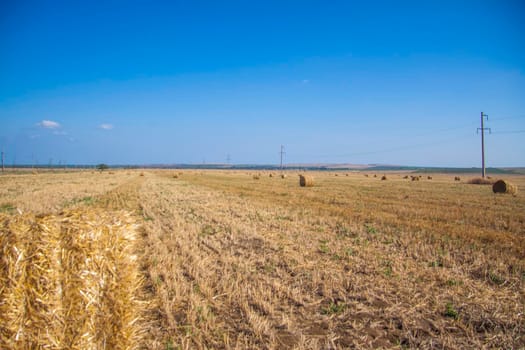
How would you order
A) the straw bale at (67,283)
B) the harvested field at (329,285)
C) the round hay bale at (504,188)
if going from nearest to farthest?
the straw bale at (67,283)
the harvested field at (329,285)
the round hay bale at (504,188)

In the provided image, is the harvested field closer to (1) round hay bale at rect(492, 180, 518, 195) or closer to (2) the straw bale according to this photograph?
(2) the straw bale

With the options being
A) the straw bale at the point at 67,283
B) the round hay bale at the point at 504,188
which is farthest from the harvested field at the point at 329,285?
the round hay bale at the point at 504,188

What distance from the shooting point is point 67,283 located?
3.41m

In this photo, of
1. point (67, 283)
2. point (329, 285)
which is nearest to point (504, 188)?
point (329, 285)

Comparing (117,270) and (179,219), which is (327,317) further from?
(179,219)

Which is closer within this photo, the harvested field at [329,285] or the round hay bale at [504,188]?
the harvested field at [329,285]

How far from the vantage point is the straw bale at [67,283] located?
322 centimetres

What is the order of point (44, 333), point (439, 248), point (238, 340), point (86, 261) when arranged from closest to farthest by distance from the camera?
point (44, 333)
point (86, 261)
point (238, 340)
point (439, 248)

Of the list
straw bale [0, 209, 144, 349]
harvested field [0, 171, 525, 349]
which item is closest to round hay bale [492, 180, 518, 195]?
harvested field [0, 171, 525, 349]

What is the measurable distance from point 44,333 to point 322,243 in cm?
696

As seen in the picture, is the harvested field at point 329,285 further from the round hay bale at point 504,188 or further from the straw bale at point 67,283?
the round hay bale at point 504,188

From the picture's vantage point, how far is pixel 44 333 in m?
3.27

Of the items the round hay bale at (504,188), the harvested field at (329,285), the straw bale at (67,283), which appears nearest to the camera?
the straw bale at (67,283)

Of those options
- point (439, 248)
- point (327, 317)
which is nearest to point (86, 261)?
point (327, 317)
